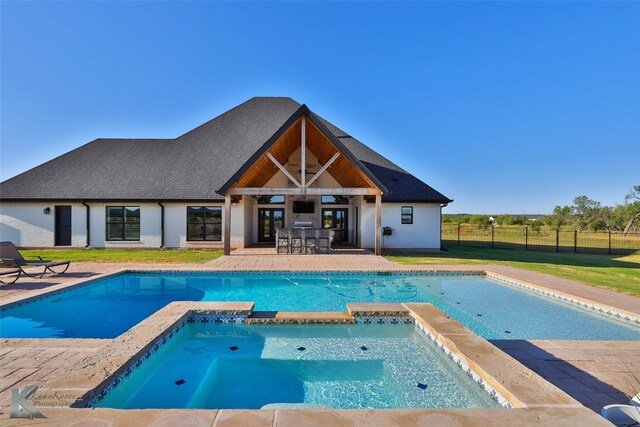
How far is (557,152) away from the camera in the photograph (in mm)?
31984

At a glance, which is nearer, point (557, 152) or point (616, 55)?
point (616, 55)

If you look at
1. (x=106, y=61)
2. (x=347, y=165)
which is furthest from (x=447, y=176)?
(x=106, y=61)

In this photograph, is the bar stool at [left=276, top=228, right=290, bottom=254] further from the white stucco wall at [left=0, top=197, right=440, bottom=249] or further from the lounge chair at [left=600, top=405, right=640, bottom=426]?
the lounge chair at [left=600, top=405, right=640, bottom=426]

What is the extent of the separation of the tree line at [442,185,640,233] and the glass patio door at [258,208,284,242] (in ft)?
108

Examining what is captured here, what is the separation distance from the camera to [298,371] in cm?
451

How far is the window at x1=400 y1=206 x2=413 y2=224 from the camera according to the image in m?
17.4

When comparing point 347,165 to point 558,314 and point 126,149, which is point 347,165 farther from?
point 126,149

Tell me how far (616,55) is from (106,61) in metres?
26.1

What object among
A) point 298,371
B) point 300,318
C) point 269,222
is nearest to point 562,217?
point 269,222

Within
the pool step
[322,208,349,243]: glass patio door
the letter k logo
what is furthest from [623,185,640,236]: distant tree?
the letter k logo

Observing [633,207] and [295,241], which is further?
[633,207]

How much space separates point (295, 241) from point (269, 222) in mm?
5741

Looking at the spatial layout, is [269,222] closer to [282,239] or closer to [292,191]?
[282,239]

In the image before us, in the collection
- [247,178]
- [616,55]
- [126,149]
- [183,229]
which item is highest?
[616,55]
